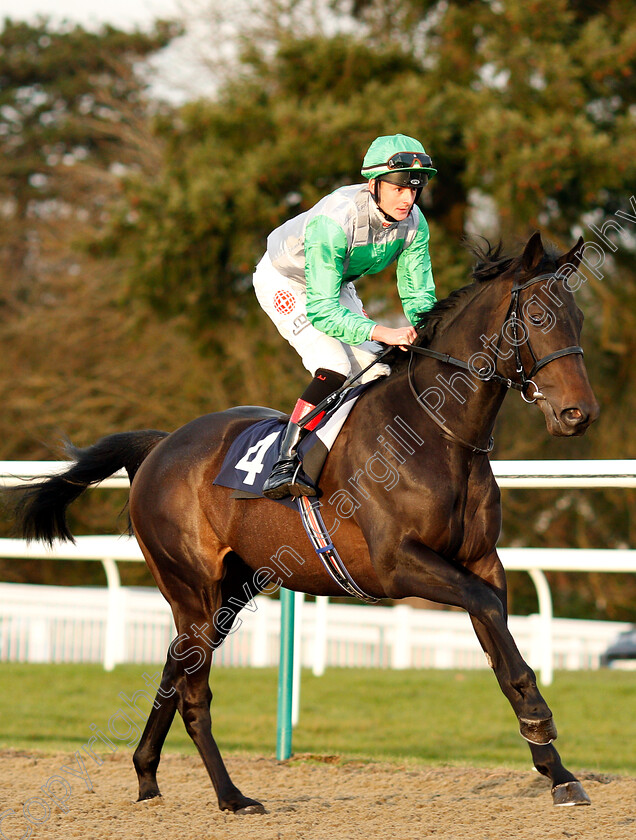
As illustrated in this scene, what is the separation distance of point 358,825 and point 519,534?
12173 millimetres

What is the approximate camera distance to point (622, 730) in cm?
627

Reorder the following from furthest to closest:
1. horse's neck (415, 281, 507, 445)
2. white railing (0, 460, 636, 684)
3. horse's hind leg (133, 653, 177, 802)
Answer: white railing (0, 460, 636, 684), horse's hind leg (133, 653, 177, 802), horse's neck (415, 281, 507, 445)

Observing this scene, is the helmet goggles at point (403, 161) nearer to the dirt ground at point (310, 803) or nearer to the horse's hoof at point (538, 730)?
the horse's hoof at point (538, 730)

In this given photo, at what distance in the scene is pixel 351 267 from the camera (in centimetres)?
411

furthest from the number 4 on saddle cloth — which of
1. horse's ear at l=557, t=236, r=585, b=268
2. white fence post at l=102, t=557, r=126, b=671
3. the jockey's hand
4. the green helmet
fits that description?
white fence post at l=102, t=557, r=126, b=671

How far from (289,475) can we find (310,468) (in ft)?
0.26

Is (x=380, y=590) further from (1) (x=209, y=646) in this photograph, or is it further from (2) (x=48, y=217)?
(2) (x=48, y=217)

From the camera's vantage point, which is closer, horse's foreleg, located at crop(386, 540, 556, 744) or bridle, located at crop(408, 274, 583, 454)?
horse's foreleg, located at crop(386, 540, 556, 744)

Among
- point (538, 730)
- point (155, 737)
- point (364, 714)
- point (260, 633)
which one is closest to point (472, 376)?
point (538, 730)

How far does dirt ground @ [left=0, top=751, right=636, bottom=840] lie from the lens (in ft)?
10.9

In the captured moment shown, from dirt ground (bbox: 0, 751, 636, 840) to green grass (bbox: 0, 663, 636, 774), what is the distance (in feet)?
1.99

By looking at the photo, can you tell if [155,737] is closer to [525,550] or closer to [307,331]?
[307,331]

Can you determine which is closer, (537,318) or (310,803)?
(537,318)

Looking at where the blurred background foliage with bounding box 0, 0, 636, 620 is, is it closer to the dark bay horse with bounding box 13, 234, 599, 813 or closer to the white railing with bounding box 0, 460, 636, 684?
the white railing with bounding box 0, 460, 636, 684
